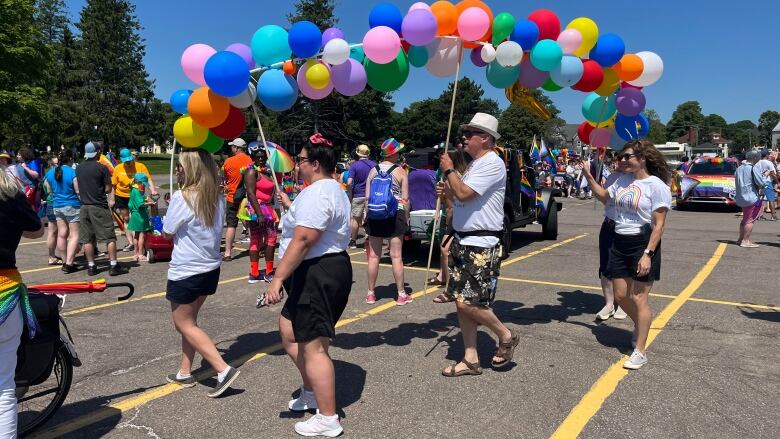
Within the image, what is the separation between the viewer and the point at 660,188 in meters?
Answer: 4.18

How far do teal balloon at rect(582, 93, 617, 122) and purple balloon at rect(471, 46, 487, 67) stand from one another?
1178 millimetres

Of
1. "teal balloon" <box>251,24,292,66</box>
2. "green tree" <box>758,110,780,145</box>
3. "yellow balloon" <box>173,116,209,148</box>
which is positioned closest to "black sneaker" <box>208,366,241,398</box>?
"yellow balloon" <box>173,116,209,148</box>

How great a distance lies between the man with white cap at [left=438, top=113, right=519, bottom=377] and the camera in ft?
12.3

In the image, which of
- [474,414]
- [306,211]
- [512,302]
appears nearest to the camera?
[306,211]

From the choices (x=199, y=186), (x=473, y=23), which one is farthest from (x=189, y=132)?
(x=473, y=23)

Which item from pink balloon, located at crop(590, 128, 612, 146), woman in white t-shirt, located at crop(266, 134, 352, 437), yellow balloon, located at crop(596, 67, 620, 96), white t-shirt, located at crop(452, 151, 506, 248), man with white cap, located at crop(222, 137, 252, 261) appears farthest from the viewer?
man with white cap, located at crop(222, 137, 252, 261)

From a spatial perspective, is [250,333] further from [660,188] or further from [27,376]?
[660,188]

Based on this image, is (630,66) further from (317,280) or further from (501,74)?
(317,280)

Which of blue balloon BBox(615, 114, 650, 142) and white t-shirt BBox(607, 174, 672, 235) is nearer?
white t-shirt BBox(607, 174, 672, 235)

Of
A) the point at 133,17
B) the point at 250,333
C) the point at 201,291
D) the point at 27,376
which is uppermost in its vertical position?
the point at 133,17

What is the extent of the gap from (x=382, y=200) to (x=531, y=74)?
79.7 inches

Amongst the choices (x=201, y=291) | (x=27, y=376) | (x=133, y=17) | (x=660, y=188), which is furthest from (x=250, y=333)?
(x=133, y=17)

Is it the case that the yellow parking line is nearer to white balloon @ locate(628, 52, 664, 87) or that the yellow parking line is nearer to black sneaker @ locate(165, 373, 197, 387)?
white balloon @ locate(628, 52, 664, 87)

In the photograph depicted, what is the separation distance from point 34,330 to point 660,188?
4.30 m
